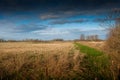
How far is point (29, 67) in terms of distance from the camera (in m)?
14.5

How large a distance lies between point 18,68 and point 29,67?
2.75ft

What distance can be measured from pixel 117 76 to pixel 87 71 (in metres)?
2.43

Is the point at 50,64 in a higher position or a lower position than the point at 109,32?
lower

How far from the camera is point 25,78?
12.7 m

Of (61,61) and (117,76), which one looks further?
(61,61)

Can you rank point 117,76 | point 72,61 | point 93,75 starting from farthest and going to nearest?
point 72,61
point 93,75
point 117,76

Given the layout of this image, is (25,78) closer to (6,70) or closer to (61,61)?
(6,70)

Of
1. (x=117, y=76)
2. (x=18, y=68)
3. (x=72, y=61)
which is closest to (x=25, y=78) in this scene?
(x=18, y=68)

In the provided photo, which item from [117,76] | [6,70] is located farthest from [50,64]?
[117,76]

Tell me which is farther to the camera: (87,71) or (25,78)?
(87,71)

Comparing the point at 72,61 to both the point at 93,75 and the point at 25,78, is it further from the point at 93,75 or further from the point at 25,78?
the point at 25,78

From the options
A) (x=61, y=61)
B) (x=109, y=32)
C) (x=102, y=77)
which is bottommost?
(x=102, y=77)

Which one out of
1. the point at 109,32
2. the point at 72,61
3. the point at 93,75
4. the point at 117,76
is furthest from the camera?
the point at 109,32

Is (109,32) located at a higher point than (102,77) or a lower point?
higher
